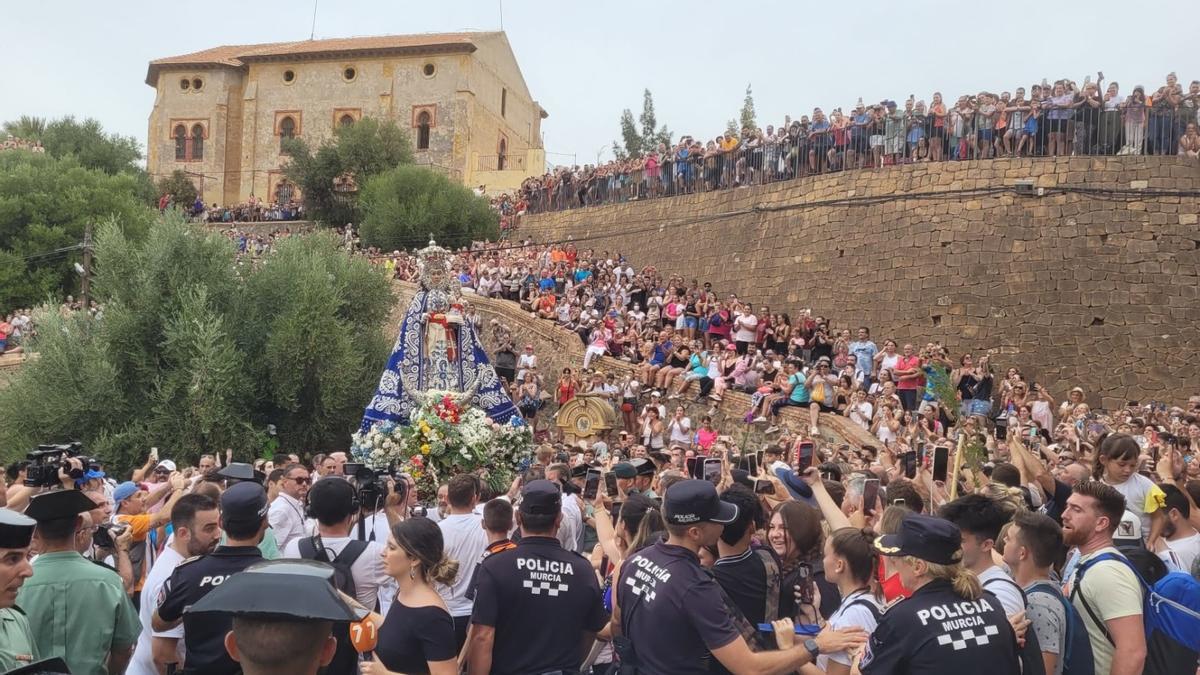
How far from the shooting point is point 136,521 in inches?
279

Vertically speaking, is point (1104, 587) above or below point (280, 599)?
below

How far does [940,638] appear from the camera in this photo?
13.8 feet

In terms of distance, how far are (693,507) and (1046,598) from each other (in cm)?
143

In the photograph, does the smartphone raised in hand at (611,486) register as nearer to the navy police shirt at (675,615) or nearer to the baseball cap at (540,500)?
the baseball cap at (540,500)

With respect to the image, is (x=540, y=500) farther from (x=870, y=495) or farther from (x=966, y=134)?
(x=966, y=134)

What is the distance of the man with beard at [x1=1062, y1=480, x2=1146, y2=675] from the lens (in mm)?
4836

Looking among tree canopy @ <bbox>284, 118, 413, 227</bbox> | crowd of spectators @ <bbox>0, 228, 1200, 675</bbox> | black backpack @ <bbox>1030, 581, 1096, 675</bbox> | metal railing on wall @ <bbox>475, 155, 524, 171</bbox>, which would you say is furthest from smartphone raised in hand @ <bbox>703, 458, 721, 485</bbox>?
metal railing on wall @ <bbox>475, 155, 524, 171</bbox>

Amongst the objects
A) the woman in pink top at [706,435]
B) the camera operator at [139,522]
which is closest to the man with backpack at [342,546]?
the camera operator at [139,522]

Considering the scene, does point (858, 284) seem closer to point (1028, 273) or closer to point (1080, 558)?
point (1028, 273)

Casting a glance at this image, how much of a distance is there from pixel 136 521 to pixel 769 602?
3.87 meters

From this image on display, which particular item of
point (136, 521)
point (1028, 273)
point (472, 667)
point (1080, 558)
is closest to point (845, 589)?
point (1080, 558)

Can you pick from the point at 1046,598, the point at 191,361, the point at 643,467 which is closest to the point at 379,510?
the point at 643,467

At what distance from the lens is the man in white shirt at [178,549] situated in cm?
532

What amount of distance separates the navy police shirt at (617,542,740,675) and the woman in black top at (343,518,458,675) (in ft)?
2.45
